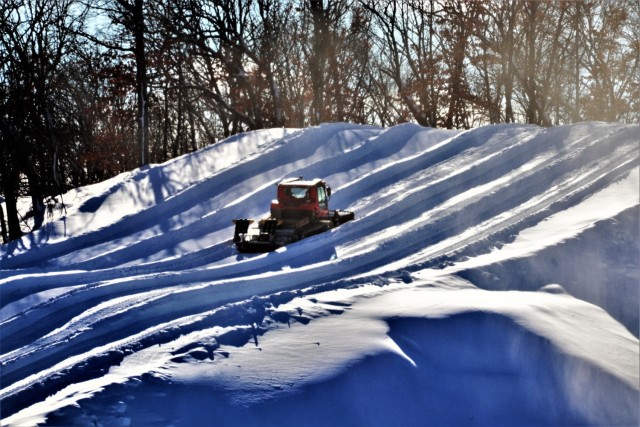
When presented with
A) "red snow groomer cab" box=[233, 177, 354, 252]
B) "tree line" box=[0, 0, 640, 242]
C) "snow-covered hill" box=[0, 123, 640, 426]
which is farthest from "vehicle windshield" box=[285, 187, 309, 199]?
"tree line" box=[0, 0, 640, 242]

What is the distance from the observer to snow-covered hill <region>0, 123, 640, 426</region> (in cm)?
576

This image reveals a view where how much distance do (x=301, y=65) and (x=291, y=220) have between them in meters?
22.6

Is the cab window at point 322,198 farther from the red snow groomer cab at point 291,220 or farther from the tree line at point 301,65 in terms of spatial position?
the tree line at point 301,65

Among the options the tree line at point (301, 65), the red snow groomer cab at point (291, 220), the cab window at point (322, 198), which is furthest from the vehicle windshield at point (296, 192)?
the tree line at point (301, 65)

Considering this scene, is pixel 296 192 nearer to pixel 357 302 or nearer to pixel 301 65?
pixel 357 302

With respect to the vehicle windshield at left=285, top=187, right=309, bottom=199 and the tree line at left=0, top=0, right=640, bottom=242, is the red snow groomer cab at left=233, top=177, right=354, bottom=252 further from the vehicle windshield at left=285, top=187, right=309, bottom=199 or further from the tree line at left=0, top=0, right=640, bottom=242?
the tree line at left=0, top=0, right=640, bottom=242

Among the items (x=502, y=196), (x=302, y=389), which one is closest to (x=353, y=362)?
(x=302, y=389)

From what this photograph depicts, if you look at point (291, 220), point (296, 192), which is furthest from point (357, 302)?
point (296, 192)

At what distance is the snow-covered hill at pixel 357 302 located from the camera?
576 cm

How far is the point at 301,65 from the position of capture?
33281 mm

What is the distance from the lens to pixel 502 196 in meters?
12.5

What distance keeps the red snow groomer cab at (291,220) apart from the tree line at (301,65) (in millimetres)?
8589

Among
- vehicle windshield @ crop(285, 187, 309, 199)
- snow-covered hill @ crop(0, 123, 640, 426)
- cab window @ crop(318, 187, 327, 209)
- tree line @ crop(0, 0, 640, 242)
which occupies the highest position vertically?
tree line @ crop(0, 0, 640, 242)

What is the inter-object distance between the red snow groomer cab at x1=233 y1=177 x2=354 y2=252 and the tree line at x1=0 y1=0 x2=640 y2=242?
28.2ft
